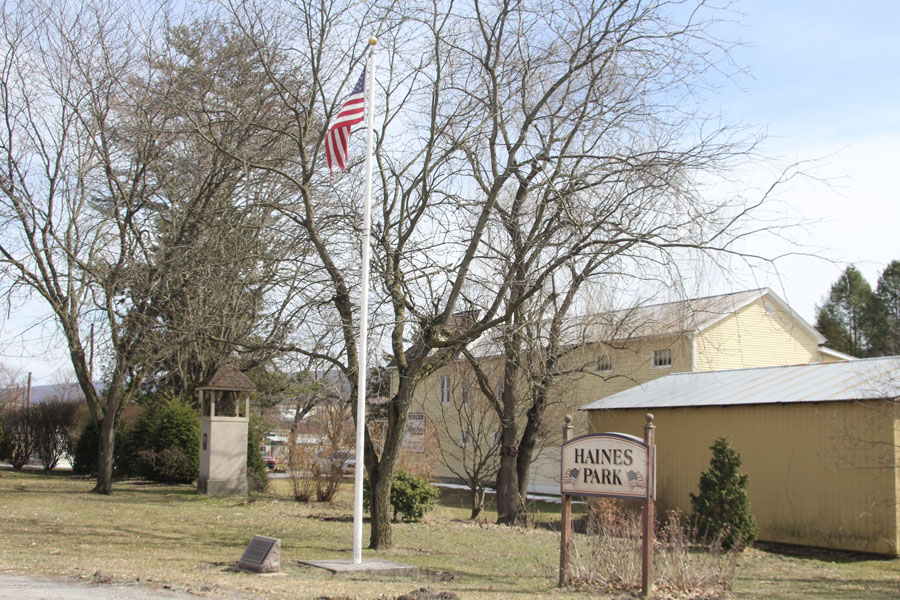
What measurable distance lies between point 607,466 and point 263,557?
4.47 metres

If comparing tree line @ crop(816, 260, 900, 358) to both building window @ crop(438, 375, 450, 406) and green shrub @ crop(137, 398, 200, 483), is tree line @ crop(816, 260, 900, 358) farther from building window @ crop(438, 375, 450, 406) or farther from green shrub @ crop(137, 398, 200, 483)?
green shrub @ crop(137, 398, 200, 483)

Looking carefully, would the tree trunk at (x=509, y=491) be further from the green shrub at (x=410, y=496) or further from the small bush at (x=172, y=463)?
the small bush at (x=172, y=463)

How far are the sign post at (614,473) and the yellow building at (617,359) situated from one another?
343 centimetres

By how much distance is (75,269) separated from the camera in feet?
69.6

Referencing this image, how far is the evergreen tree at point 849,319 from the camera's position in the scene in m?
50.8

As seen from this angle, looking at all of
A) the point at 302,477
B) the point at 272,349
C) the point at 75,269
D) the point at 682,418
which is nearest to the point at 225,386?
the point at 302,477

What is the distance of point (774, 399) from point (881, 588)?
299 inches

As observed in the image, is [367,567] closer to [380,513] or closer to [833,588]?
[380,513]

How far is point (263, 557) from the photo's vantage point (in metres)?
10.1

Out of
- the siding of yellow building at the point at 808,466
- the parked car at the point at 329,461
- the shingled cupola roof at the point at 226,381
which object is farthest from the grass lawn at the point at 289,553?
the shingled cupola roof at the point at 226,381

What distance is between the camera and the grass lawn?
9.47 metres

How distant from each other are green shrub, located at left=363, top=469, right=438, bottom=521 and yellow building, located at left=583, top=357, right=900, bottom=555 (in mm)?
7305

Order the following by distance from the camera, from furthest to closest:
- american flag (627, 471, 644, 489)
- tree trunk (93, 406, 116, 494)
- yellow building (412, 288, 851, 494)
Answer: tree trunk (93, 406, 116, 494) → yellow building (412, 288, 851, 494) → american flag (627, 471, 644, 489)

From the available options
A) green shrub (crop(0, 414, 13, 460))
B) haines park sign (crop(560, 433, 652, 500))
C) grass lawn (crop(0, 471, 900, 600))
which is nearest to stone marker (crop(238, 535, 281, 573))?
grass lawn (crop(0, 471, 900, 600))
